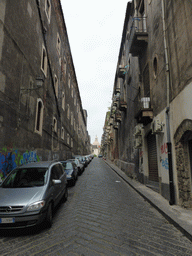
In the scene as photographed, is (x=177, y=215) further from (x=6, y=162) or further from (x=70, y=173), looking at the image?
(x=6, y=162)

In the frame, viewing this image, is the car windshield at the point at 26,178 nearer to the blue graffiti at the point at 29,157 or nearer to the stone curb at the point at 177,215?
the stone curb at the point at 177,215

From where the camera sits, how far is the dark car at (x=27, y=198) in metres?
3.85

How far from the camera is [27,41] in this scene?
1121cm

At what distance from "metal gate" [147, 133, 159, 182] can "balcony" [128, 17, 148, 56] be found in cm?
570

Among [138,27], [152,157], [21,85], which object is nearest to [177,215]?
[152,157]

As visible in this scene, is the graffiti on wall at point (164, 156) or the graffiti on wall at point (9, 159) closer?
the graffiti on wall at point (164, 156)

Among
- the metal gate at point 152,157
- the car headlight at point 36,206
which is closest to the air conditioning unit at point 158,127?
the metal gate at point 152,157

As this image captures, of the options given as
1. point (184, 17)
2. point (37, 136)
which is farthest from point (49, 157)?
point (184, 17)

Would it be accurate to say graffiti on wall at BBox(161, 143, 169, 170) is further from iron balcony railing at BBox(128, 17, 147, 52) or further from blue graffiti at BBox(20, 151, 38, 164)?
blue graffiti at BBox(20, 151, 38, 164)

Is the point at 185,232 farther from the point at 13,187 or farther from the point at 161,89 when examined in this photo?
the point at 161,89

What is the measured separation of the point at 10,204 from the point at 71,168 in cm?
741

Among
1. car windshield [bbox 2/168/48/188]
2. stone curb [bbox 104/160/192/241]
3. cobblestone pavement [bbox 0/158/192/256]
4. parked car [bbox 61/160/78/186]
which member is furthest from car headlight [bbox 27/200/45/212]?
parked car [bbox 61/160/78/186]

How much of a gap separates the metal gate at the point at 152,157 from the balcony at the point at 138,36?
18.7ft

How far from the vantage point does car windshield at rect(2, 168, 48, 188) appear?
16.4 feet
